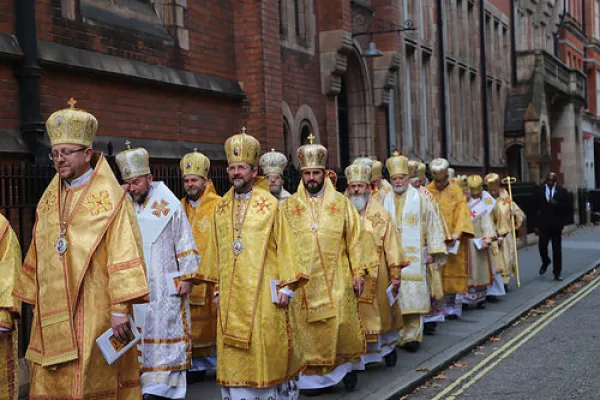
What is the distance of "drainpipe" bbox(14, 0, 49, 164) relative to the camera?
29.3ft

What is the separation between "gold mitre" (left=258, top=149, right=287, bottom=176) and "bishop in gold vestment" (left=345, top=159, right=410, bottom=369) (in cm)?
70

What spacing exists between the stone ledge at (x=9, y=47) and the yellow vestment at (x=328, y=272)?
3.18m

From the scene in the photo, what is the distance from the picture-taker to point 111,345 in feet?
16.7

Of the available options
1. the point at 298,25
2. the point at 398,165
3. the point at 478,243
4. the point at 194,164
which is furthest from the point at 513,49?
the point at 194,164

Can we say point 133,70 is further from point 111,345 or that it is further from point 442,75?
point 442,75

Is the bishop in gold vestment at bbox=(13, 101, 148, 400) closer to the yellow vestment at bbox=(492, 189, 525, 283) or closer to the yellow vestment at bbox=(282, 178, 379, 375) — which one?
the yellow vestment at bbox=(282, 178, 379, 375)

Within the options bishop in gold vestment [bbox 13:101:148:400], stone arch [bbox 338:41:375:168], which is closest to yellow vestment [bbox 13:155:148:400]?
bishop in gold vestment [bbox 13:101:148:400]

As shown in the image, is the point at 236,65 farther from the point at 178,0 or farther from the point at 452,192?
the point at 452,192

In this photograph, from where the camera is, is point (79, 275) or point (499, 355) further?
point (499, 355)

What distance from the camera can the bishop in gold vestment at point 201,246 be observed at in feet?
28.2

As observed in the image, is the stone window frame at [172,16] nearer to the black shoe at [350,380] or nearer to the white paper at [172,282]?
the white paper at [172,282]

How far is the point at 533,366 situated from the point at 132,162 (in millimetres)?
4502

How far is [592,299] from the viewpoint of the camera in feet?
46.7

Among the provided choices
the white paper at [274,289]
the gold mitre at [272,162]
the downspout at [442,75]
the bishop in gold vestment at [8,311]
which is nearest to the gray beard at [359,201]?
the gold mitre at [272,162]
